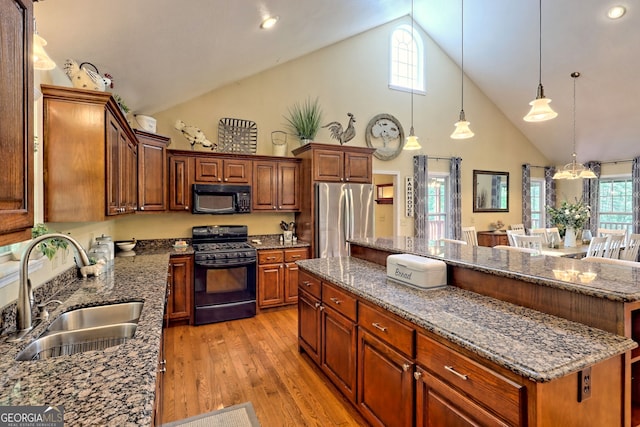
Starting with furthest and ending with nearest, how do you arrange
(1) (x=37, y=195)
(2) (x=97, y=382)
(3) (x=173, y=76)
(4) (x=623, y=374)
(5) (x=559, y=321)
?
(3) (x=173, y=76) < (1) (x=37, y=195) < (5) (x=559, y=321) < (4) (x=623, y=374) < (2) (x=97, y=382)

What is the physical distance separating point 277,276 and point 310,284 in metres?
1.67

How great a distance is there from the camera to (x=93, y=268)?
2.65 metres

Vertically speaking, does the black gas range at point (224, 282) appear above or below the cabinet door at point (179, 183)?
below

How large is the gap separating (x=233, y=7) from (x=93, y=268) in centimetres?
241

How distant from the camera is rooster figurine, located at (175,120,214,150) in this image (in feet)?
14.0

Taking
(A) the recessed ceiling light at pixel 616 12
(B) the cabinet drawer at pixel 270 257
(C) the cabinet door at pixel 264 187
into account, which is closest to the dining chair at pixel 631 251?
(A) the recessed ceiling light at pixel 616 12

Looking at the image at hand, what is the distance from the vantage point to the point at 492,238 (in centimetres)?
656

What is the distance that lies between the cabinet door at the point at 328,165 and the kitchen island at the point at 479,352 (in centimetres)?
229

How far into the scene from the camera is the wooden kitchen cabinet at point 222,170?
4.31 metres

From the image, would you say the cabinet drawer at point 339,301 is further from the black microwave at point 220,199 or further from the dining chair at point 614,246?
the dining chair at point 614,246

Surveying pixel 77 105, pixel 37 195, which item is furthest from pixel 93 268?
pixel 77 105

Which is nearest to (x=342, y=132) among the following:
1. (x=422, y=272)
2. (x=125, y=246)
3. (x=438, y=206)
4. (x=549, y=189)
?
(x=438, y=206)

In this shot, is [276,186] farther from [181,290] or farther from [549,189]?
[549,189]

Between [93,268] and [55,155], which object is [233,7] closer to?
[55,155]
